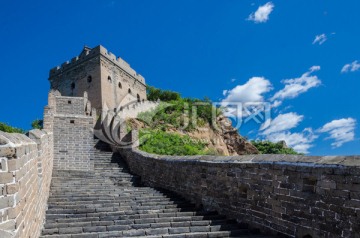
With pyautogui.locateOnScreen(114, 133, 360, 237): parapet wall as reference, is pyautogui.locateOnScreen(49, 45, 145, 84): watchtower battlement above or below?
above

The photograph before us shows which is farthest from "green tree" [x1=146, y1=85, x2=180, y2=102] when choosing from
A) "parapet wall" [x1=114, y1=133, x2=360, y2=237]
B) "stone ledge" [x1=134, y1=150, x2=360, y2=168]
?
"stone ledge" [x1=134, y1=150, x2=360, y2=168]

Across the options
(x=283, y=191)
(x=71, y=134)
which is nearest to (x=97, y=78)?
(x=71, y=134)

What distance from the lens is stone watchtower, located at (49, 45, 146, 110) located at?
24297 millimetres

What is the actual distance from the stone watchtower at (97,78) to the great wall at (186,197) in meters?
14.6

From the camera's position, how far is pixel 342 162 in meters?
3.94

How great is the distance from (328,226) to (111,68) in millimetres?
24312

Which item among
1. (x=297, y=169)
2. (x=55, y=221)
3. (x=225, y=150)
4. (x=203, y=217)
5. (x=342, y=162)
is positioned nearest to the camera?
(x=342, y=162)

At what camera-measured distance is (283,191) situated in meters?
4.82

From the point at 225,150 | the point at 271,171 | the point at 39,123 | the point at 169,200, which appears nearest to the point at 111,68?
the point at 39,123

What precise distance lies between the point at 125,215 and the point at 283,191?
3136mm

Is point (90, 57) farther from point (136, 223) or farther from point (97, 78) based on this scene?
point (136, 223)

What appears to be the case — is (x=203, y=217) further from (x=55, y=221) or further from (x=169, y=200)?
(x=55, y=221)

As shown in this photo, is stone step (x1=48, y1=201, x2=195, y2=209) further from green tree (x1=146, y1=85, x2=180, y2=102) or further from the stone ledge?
green tree (x1=146, y1=85, x2=180, y2=102)

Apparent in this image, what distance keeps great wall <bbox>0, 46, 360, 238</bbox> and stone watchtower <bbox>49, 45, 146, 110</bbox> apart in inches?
575
